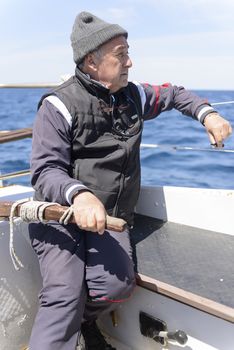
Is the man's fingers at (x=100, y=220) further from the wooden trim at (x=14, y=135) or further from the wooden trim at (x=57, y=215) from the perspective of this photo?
the wooden trim at (x=14, y=135)

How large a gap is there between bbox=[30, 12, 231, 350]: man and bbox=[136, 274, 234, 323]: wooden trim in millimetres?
88

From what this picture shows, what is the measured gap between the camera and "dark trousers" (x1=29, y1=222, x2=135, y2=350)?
212 centimetres

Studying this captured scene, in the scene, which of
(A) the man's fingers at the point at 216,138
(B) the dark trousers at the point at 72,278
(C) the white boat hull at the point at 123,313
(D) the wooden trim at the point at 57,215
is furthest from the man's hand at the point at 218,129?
(D) the wooden trim at the point at 57,215

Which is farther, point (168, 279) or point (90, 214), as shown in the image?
point (168, 279)

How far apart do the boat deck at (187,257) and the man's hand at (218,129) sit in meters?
0.61

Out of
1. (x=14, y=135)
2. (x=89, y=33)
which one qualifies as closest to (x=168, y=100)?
(x=89, y=33)

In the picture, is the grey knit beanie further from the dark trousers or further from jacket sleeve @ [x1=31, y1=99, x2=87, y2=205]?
the dark trousers

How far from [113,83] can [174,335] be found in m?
1.30

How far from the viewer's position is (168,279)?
239 centimetres

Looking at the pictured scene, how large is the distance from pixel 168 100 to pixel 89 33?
751mm

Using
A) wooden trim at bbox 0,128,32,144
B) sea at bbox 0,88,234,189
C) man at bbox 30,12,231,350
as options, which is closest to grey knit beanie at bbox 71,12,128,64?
man at bbox 30,12,231,350

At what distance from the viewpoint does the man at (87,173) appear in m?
2.14

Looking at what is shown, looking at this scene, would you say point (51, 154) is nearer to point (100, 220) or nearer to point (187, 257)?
point (100, 220)

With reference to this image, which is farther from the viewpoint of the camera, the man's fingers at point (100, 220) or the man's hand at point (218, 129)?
the man's hand at point (218, 129)
